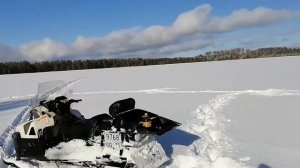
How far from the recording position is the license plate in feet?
15.9

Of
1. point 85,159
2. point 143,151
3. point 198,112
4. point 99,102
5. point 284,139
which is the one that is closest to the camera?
point 143,151

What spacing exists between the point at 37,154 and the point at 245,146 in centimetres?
308

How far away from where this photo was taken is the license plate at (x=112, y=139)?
4844 millimetres

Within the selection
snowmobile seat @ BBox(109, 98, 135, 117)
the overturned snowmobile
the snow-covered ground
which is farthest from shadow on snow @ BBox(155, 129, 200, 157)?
snowmobile seat @ BBox(109, 98, 135, 117)

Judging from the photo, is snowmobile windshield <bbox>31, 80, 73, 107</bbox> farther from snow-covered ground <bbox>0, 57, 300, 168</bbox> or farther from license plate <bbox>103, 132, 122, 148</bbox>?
snow-covered ground <bbox>0, 57, 300, 168</bbox>

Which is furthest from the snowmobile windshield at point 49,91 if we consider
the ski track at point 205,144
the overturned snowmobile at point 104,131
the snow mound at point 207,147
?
the snow mound at point 207,147

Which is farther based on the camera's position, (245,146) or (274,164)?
(245,146)

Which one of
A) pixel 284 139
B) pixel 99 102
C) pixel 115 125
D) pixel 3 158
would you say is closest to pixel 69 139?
pixel 115 125

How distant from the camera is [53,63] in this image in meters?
72.9

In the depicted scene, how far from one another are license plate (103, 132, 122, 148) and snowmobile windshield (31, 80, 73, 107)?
157cm

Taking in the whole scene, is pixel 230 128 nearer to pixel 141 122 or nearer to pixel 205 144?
pixel 205 144

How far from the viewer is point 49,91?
6375 mm

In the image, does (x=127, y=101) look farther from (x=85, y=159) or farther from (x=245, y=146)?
(x=245, y=146)

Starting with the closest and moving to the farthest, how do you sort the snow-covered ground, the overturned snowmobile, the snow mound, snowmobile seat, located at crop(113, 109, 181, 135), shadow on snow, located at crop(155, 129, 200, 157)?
1. snowmobile seat, located at crop(113, 109, 181, 135)
2. the overturned snowmobile
3. the snow mound
4. the snow-covered ground
5. shadow on snow, located at crop(155, 129, 200, 157)
